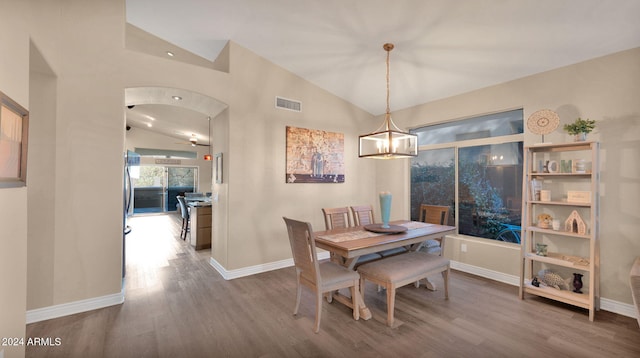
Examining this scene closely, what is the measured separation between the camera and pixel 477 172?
4102 millimetres

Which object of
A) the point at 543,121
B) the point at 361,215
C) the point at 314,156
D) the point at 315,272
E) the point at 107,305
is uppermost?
the point at 543,121

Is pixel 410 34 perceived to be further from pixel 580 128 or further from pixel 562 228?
pixel 562 228

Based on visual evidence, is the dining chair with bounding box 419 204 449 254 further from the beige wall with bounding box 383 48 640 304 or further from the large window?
the beige wall with bounding box 383 48 640 304

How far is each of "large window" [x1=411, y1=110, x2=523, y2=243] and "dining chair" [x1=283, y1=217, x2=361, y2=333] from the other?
2.53 m

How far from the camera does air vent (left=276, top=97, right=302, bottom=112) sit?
4273mm

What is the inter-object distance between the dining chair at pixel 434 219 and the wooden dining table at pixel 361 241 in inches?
15.0

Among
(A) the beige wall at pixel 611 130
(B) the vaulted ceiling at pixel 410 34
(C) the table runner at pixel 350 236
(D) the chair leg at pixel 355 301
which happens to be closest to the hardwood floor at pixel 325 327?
(D) the chair leg at pixel 355 301

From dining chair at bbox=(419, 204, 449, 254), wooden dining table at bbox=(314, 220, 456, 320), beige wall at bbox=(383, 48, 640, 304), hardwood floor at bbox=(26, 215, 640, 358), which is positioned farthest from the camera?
dining chair at bbox=(419, 204, 449, 254)

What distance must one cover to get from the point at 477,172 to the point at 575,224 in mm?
1350

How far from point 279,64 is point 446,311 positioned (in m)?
4.03

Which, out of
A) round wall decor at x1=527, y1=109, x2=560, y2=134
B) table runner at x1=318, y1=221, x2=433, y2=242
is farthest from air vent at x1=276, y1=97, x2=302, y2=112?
round wall decor at x1=527, y1=109, x2=560, y2=134

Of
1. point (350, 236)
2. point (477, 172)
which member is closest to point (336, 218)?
point (350, 236)

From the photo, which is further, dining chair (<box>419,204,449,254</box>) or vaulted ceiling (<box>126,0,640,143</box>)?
dining chair (<box>419,204,449,254</box>)

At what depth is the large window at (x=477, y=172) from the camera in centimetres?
375
